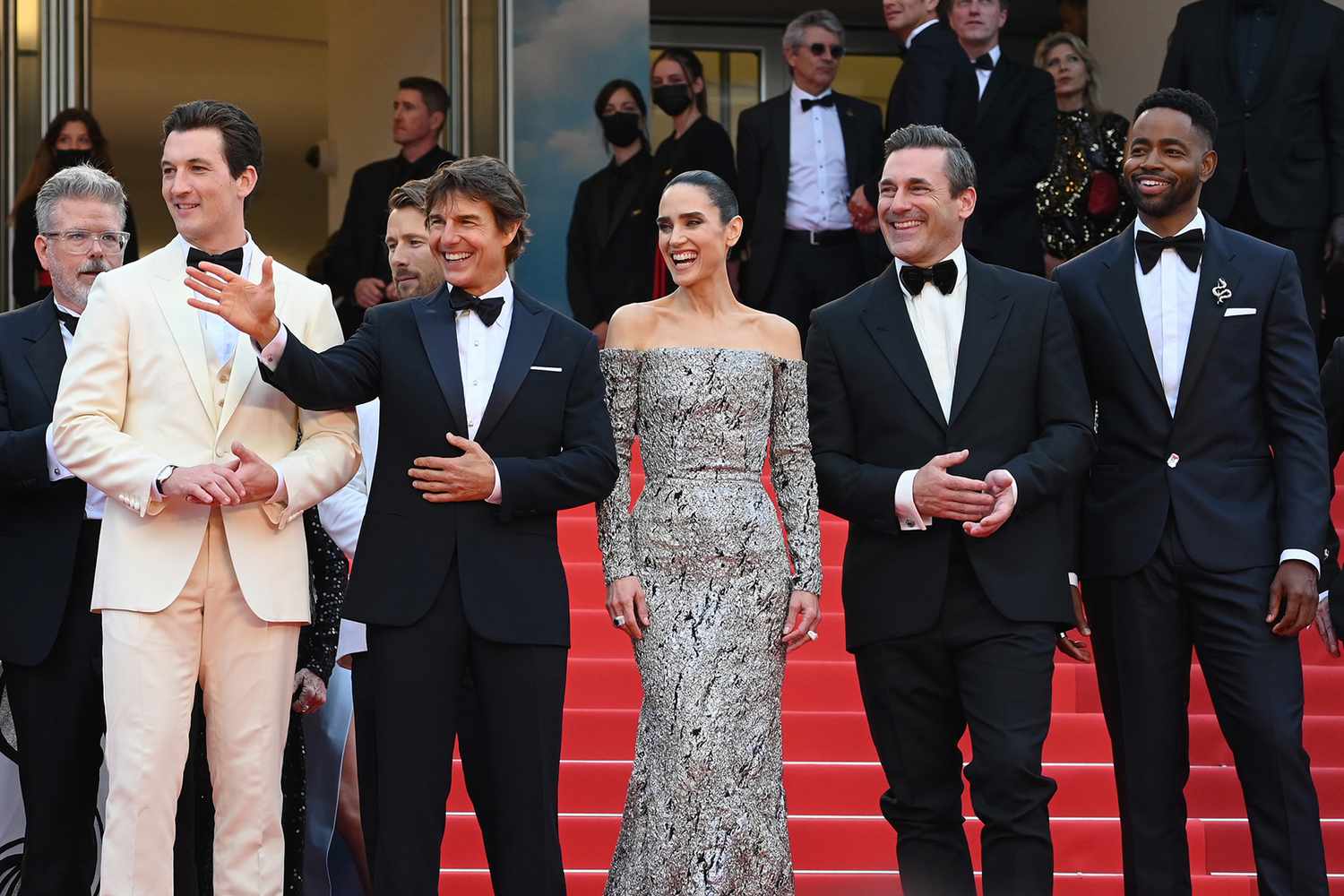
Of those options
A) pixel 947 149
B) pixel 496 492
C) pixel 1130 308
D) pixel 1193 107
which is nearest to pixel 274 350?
pixel 496 492

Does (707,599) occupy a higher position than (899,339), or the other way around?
(899,339)

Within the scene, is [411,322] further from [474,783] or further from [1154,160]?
[1154,160]

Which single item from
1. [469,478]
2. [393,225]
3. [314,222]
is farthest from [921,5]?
[314,222]

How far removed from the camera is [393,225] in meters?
5.44

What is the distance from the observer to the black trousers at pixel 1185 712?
173 inches

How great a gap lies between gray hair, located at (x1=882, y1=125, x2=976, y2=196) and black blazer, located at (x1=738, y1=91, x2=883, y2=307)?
11.2ft

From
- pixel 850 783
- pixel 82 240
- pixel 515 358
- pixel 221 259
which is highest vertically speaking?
pixel 82 240

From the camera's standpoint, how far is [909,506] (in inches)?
175

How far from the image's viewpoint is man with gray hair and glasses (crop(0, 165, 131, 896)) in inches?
177

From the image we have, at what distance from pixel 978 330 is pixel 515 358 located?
115cm

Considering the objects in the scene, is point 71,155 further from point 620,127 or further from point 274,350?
point 274,350

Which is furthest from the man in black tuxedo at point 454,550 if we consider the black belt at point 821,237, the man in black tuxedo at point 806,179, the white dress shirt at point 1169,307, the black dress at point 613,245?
the black dress at point 613,245

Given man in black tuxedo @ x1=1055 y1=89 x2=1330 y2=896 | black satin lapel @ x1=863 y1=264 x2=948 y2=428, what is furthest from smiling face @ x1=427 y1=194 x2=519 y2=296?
man in black tuxedo @ x1=1055 y1=89 x2=1330 y2=896

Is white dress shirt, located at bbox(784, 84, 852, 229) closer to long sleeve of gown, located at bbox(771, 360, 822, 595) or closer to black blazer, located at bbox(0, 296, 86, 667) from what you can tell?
long sleeve of gown, located at bbox(771, 360, 822, 595)
